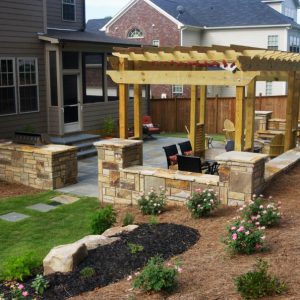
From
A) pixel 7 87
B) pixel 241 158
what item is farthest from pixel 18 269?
pixel 7 87

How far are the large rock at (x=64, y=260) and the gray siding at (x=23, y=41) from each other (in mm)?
9110

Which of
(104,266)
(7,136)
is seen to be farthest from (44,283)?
(7,136)

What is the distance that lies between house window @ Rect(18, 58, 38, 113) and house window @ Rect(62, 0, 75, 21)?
3.62 m

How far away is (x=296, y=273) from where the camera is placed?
4801mm

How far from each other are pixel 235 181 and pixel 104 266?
3.09 meters

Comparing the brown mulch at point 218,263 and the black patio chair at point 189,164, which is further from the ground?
the black patio chair at point 189,164

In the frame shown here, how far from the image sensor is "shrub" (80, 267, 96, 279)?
5363 millimetres

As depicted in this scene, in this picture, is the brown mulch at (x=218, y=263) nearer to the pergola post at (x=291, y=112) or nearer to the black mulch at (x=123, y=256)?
the black mulch at (x=123, y=256)

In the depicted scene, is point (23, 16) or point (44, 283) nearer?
point (44, 283)

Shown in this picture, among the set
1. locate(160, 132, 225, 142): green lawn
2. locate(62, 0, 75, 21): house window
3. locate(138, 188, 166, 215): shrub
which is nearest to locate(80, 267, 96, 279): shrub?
locate(138, 188, 166, 215): shrub

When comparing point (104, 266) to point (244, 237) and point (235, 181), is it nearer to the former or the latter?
point (244, 237)

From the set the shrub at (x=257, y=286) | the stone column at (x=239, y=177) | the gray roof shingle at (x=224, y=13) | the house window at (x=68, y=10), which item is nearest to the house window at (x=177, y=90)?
the gray roof shingle at (x=224, y=13)

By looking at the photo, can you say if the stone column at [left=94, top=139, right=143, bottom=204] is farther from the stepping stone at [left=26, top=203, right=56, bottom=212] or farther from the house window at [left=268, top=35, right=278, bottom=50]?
the house window at [left=268, top=35, right=278, bottom=50]

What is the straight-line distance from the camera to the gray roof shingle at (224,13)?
2958cm
